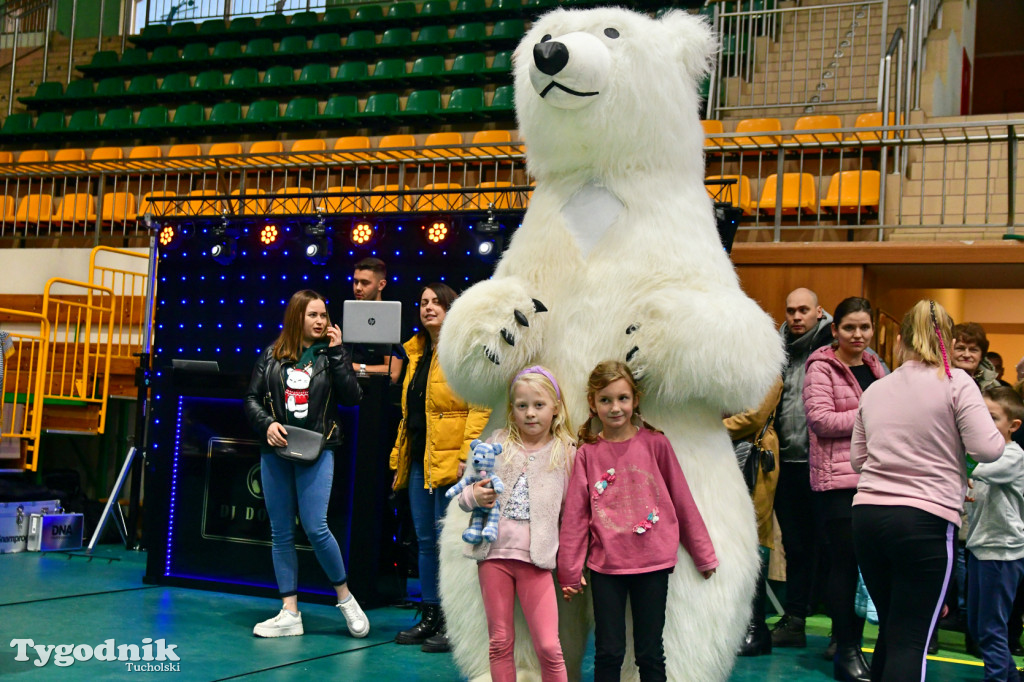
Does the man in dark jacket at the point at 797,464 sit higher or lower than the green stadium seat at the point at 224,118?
lower

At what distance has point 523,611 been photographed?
2609 millimetres

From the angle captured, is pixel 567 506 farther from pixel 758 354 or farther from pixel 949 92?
pixel 949 92

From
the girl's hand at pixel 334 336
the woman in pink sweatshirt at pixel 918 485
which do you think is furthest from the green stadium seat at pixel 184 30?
the woman in pink sweatshirt at pixel 918 485

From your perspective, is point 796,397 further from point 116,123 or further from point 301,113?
point 116,123

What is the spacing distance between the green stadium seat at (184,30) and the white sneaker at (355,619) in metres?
11.2

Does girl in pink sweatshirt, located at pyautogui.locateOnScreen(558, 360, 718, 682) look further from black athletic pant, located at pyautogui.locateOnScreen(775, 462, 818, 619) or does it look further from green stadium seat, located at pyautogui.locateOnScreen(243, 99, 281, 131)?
green stadium seat, located at pyautogui.locateOnScreen(243, 99, 281, 131)

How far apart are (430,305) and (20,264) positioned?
6.90 m

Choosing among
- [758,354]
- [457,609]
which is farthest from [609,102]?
[457,609]

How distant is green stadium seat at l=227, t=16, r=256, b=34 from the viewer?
12.8 metres

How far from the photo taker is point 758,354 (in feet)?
8.58

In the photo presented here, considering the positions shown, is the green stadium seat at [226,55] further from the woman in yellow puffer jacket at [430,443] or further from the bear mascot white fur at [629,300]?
the bear mascot white fur at [629,300]

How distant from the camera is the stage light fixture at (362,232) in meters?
5.47

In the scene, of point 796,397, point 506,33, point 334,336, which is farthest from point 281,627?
point 506,33

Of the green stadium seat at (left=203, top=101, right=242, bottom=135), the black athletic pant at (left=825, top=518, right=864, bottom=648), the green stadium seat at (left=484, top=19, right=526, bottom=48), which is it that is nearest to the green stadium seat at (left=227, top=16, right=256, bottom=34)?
the green stadium seat at (left=203, top=101, right=242, bottom=135)
